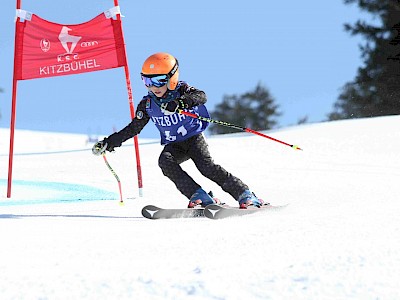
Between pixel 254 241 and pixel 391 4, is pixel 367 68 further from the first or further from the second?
pixel 254 241

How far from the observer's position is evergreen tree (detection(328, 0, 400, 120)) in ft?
59.6

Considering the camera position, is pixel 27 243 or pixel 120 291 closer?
pixel 120 291

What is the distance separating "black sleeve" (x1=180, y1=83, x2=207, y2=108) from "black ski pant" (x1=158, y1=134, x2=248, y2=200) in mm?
274

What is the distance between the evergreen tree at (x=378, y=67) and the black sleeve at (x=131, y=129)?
15.3 metres

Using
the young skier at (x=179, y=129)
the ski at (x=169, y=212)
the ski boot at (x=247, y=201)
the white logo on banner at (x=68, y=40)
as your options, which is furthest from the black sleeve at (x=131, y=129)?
the white logo on banner at (x=68, y=40)

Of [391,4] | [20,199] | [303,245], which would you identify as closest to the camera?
[303,245]

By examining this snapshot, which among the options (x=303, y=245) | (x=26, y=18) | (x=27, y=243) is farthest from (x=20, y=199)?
(x=303, y=245)

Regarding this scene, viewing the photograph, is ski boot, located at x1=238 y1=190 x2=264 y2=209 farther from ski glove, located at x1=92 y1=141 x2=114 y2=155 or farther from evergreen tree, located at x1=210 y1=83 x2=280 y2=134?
evergreen tree, located at x1=210 y1=83 x2=280 y2=134

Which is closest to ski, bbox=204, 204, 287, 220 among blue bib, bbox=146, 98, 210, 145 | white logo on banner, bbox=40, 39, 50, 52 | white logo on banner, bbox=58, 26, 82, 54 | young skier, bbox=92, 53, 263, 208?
young skier, bbox=92, 53, 263, 208

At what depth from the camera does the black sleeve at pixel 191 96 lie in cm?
372

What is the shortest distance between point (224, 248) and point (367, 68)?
17.9 metres

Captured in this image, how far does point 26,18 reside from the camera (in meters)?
5.54

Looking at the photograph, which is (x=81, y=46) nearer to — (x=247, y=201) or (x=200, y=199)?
(x=200, y=199)

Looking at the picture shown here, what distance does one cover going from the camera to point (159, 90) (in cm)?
381
